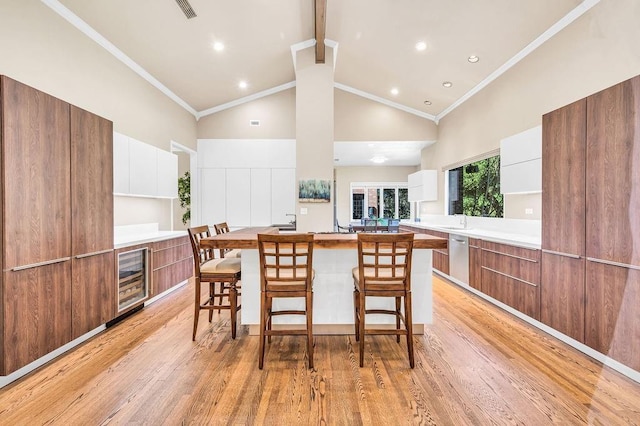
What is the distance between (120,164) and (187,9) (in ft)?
6.58

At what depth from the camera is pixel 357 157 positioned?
9250 mm

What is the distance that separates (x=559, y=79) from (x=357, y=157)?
5.91m

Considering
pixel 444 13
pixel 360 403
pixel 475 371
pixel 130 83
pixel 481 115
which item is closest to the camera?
pixel 360 403

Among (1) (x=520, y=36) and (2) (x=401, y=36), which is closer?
(1) (x=520, y=36)

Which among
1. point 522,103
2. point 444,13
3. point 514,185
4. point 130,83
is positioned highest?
point 444,13

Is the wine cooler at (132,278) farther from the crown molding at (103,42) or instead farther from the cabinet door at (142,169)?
the crown molding at (103,42)

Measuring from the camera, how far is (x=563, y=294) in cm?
280

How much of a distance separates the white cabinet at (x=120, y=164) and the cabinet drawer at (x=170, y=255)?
869 millimetres

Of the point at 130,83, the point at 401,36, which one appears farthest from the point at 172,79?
the point at 401,36

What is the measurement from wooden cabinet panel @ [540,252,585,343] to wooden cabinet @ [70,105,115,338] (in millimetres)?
4208

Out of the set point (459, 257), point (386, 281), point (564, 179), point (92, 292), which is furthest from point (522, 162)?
point (92, 292)

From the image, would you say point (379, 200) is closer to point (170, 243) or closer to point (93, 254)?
point (170, 243)

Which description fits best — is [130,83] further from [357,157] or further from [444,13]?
[357,157]

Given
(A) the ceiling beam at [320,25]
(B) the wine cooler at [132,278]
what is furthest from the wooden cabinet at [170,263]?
(A) the ceiling beam at [320,25]
